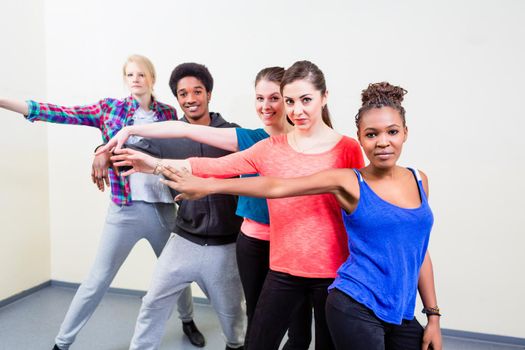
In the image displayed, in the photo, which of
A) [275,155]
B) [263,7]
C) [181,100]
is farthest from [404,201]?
[263,7]


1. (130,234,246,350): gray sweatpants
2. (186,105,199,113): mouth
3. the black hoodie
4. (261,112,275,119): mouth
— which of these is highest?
(186,105,199,113): mouth

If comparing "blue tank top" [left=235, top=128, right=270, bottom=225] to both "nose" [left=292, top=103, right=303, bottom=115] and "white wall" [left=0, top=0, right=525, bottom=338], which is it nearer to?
"nose" [left=292, top=103, right=303, bottom=115]

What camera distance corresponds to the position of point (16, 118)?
3006 mm

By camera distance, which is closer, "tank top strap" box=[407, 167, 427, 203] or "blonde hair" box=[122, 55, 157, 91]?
"tank top strap" box=[407, 167, 427, 203]

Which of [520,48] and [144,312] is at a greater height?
[520,48]

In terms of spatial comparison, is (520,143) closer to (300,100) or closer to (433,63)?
(433,63)

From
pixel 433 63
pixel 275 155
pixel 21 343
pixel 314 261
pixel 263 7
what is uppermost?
pixel 263 7

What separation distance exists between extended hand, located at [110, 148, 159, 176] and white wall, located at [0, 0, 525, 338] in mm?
1481

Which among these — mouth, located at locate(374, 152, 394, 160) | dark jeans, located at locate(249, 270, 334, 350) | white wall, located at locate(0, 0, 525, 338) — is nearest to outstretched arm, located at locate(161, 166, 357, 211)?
mouth, located at locate(374, 152, 394, 160)

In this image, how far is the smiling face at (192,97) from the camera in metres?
2.03

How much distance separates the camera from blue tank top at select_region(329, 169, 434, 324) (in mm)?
1301

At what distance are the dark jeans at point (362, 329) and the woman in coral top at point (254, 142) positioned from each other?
0.48 metres

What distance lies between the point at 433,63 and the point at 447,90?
0.18 m

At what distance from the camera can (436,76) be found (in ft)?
8.49
